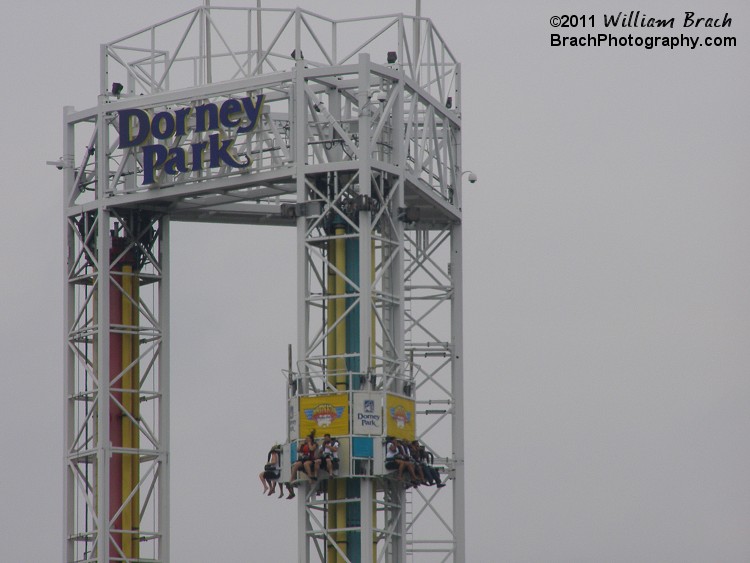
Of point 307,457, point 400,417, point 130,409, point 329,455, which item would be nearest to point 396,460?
point 400,417

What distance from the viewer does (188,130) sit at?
112188 millimetres

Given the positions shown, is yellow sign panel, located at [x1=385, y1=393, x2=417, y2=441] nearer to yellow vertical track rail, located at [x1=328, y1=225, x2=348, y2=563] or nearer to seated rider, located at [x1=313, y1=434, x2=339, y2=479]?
yellow vertical track rail, located at [x1=328, y1=225, x2=348, y2=563]

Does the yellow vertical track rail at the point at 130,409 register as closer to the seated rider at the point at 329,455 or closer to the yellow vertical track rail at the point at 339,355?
the yellow vertical track rail at the point at 339,355

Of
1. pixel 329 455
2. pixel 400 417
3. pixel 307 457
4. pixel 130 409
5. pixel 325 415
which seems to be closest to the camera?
pixel 329 455

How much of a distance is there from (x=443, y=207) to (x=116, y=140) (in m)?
13.8

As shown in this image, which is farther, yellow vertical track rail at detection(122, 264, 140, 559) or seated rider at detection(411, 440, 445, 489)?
yellow vertical track rail at detection(122, 264, 140, 559)

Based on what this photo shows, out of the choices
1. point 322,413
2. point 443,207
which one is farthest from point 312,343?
point 443,207

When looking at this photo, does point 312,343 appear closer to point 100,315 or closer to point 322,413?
point 322,413

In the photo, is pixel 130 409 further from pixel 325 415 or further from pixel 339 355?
pixel 339 355

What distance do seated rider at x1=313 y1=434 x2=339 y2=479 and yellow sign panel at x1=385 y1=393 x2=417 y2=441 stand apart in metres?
2.11

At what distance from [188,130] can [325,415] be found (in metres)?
13.7

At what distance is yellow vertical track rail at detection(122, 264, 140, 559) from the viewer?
11581 centimetres

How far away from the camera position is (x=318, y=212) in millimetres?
108250

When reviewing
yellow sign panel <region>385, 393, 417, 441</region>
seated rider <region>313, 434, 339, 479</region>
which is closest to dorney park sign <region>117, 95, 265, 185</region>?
yellow sign panel <region>385, 393, 417, 441</region>
